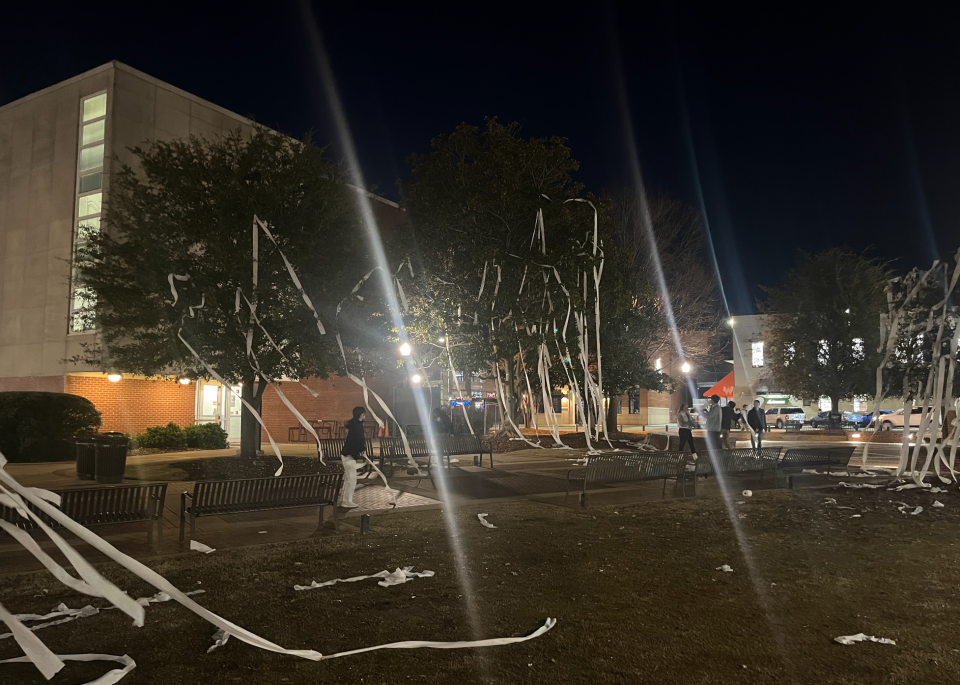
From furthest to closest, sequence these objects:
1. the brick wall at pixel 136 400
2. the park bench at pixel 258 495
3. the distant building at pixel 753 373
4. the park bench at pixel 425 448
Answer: the distant building at pixel 753 373, the brick wall at pixel 136 400, the park bench at pixel 425 448, the park bench at pixel 258 495

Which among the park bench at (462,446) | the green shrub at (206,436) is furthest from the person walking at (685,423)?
the green shrub at (206,436)

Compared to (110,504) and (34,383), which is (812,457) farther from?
(34,383)

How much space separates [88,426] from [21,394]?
6.17ft

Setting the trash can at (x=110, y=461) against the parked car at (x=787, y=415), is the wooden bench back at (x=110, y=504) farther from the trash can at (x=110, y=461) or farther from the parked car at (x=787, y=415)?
the parked car at (x=787, y=415)

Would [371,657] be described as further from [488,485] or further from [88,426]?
[88,426]

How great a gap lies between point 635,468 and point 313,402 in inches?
745

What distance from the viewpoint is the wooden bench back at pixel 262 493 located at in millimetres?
9031

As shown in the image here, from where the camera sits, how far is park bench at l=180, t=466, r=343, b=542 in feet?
29.3

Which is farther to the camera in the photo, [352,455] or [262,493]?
[352,455]

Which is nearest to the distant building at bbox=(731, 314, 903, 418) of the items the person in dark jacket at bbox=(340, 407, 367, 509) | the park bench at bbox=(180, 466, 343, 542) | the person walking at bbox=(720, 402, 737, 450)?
the person walking at bbox=(720, 402, 737, 450)

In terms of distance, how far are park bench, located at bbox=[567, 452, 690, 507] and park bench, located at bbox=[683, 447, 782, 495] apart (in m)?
0.56

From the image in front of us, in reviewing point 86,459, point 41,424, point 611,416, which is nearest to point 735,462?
point 86,459

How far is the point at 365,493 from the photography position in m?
13.0

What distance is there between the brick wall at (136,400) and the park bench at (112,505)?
614 inches
